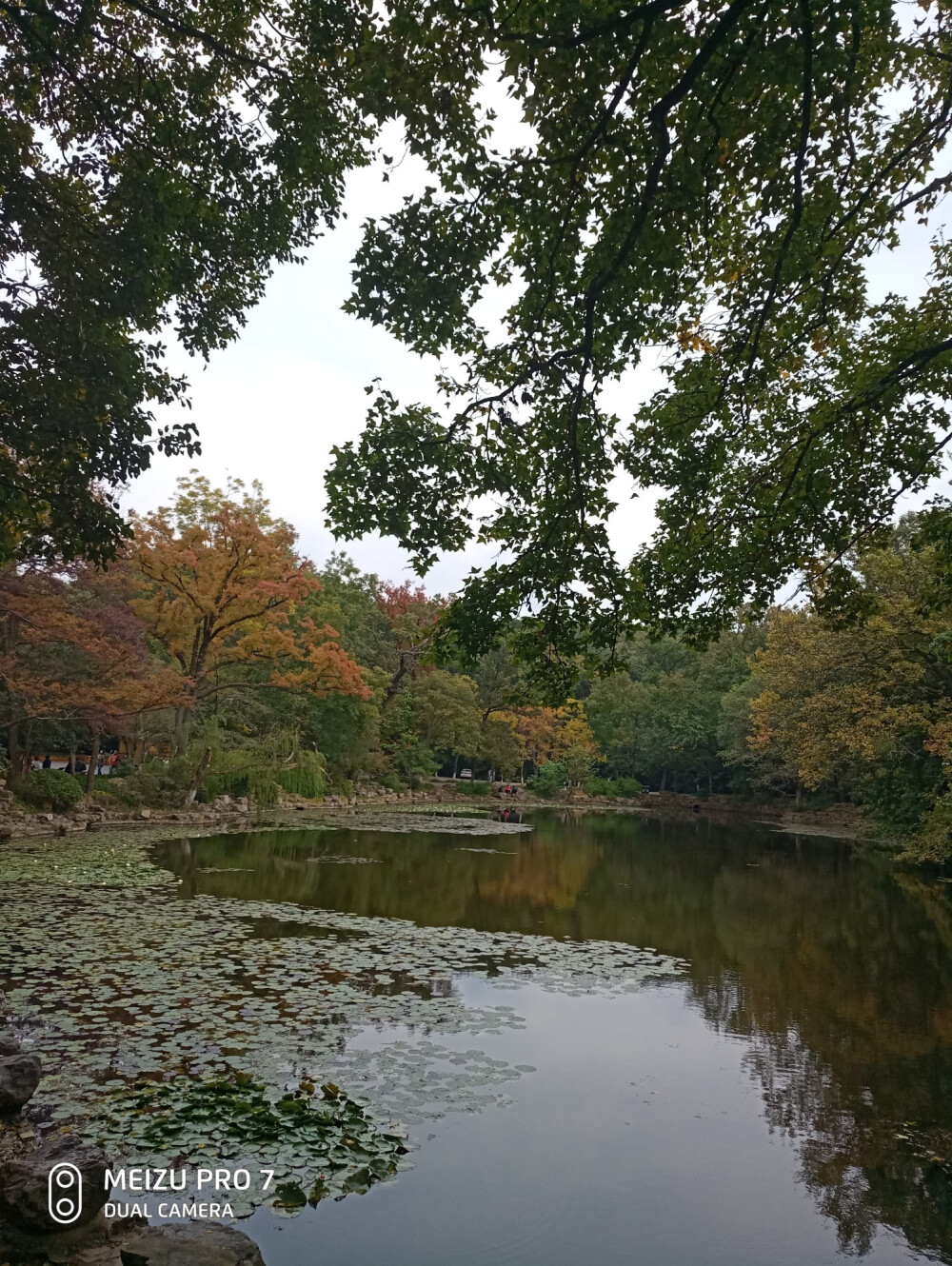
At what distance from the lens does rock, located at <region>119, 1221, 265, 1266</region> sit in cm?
298

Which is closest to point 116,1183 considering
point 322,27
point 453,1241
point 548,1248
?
point 453,1241

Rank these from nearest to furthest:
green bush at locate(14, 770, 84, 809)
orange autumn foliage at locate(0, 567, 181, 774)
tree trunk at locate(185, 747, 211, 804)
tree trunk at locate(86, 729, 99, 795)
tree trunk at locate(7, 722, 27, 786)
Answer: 1. orange autumn foliage at locate(0, 567, 181, 774)
2. tree trunk at locate(7, 722, 27, 786)
3. green bush at locate(14, 770, 84, 809)
4. tree trunk at locate(86, 729, 99, 795)
5. tree trunk at locate(185, 747, 211, 804)

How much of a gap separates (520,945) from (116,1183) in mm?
6231

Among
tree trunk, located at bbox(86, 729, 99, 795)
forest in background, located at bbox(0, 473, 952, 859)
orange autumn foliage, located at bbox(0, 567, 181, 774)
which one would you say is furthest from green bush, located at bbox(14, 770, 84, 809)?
tree trunk, located at bbox(86, 729, 99, 795)

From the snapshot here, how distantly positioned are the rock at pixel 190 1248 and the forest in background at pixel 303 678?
3357 mm

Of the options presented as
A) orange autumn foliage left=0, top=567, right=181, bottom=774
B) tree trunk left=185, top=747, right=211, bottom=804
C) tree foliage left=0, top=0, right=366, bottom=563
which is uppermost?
tree foliage left=0, top=0, right=366, bottom=563

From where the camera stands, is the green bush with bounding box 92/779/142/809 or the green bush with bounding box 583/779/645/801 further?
the green bush with bounding box 583/779/645/801

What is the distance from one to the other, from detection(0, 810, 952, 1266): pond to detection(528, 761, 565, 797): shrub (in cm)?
3010

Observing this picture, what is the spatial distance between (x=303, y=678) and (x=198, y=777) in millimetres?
3718

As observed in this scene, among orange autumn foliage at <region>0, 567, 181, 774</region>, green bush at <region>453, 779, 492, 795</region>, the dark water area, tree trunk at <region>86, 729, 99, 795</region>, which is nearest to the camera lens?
the dark water area

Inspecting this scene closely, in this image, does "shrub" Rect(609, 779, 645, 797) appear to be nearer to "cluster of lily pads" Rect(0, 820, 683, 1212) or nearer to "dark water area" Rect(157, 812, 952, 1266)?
"dark water area" Rect(157, 812, 952, 1266)

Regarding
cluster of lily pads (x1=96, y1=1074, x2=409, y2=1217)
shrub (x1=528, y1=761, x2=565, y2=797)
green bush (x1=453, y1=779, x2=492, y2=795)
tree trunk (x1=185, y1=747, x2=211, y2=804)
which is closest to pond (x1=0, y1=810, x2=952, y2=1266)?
cluster of lily pads (x1=96, y1=1074, x2=409, y2=1217)

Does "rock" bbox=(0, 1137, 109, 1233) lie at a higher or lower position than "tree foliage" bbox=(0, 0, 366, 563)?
lower

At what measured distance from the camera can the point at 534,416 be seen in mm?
5539
